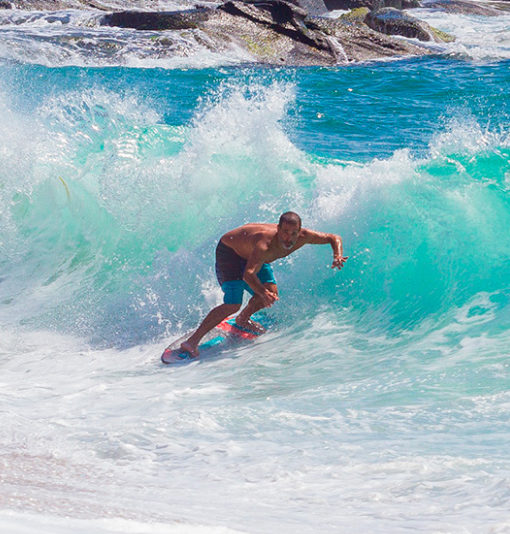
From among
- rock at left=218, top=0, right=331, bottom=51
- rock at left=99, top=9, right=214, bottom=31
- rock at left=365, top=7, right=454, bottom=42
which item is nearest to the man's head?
rock at left=218, top=0, right=331, bottom=51

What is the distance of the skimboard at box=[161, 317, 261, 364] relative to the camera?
5.69m

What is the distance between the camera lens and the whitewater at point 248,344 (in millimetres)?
2947

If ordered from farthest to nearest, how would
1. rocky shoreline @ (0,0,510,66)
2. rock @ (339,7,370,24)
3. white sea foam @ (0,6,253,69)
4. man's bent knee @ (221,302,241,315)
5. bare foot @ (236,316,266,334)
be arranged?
rock @ (339,7,370,24) → rocky shoreline @ (0,0,510,66) → white sea foam @ (0,6,253,69) → bare foot @ (236,316,266,334) → man's bent knee @ (221,302,241,315)

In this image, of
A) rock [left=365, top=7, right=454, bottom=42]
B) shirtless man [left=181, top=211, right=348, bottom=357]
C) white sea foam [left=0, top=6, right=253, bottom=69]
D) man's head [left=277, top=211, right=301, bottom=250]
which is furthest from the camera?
rock [left=365, top=7, right=454, bottom=42]

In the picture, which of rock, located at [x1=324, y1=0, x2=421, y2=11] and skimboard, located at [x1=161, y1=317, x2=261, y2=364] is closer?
skimboard, located at [x1=161, y1=317, x2=261, y2=364]

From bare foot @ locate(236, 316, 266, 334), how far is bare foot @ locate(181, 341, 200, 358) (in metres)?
0.56

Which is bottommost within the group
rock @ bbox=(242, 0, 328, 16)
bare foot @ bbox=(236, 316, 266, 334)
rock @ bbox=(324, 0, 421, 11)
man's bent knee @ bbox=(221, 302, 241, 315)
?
bare foot @ bbox=(236, 316, 266, 334)

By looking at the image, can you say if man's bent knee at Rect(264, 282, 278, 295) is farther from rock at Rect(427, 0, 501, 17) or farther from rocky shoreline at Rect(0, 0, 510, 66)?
rock at Rect(427, 0, 501, 17)

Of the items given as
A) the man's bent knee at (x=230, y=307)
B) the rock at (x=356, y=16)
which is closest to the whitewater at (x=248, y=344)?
the man's bent knee at (x=230, y=307)

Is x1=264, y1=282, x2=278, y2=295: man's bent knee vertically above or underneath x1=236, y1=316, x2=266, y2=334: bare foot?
above

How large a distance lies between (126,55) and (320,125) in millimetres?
8938

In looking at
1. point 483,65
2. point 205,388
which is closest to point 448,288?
point 205,388

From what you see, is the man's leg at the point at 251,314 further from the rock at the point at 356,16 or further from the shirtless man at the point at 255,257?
the rock at the point at 356,16

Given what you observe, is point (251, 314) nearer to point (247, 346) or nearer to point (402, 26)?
point (247, 346)
